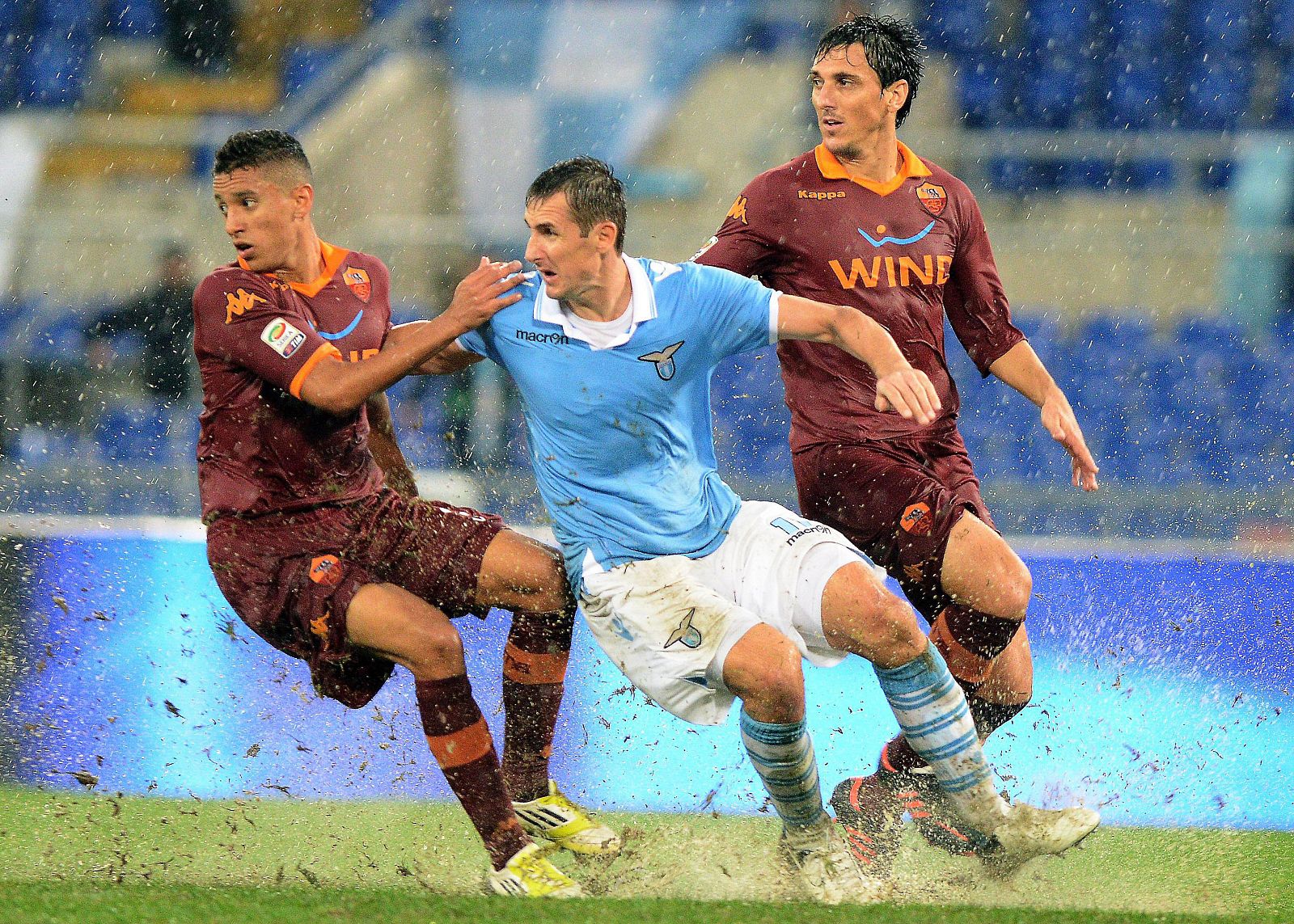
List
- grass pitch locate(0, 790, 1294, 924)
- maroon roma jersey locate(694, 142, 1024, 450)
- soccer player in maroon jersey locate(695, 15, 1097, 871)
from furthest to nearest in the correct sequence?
1. maroon roma jersey locate(694, 142, 1024, 450)
2. soccer player in maroon jersey locate(695, 15, 1097, 871)
3. grass pitch locate(0, 790, 1294, 924)

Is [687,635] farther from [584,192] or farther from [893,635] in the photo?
[584,192]

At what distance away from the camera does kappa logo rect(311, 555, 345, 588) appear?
4148mm

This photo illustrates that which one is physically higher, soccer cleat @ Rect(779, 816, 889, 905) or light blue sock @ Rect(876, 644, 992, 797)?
light blue sock @ Rect(876, 644, 992, 797)

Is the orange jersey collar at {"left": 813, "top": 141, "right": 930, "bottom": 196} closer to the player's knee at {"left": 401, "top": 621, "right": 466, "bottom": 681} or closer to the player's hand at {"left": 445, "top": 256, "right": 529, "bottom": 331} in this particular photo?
the player's hand at {"left": 445, "top": 256, "right": 529, "bottom": 331}

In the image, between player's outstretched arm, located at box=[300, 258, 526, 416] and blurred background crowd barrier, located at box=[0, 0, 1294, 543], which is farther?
blurred background crowd barrier, located at box=[0, 0, 1294, 543]

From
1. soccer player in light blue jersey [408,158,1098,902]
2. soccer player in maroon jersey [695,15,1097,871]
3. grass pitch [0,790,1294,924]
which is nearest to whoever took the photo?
grass pitch [0,790,1294,924]

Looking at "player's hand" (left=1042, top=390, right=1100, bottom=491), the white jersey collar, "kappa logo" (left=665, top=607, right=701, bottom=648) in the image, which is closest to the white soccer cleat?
"player's hand" (left=1042, top=390, right=1100, bottom=491)

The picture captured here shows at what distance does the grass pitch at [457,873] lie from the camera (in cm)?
370

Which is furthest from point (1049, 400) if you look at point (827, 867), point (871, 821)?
point (827, 867)

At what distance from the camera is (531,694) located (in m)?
4.49

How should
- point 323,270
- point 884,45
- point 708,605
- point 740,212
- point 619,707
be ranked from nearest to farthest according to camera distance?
point 708,605, point 323,270, point 740,212, point 884,45, point 619,707

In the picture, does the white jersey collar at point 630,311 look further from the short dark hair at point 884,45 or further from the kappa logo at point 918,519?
the short dark hair at point 884,45

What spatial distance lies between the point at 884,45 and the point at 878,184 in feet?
1.49

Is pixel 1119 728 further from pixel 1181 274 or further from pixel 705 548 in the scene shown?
pixel 1181 274
